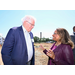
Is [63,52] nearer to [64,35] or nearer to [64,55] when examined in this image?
[64,55]

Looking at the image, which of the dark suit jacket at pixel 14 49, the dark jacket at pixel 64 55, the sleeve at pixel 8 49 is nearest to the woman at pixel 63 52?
the dark jacket at pixel 64 55

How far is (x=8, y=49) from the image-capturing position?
4.11ft

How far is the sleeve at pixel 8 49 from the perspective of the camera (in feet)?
4.00

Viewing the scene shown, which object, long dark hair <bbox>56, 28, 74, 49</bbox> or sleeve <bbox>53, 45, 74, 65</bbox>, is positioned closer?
sleeve <bbox>53, 45, 74, 65</bbox>

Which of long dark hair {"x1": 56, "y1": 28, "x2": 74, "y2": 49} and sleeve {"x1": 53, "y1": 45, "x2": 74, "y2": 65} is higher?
long dark hair {"x1": 56, "y1": 28, "x2": 74, "y2": 49}

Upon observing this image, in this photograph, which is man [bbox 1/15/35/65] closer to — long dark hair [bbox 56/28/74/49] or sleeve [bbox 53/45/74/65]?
sleeve [bbox 53/45/74/65]

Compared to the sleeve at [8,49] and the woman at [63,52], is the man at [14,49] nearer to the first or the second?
the sleeve at [8,49]

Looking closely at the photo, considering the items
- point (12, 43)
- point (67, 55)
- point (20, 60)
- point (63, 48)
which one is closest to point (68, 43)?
point (63, 48)

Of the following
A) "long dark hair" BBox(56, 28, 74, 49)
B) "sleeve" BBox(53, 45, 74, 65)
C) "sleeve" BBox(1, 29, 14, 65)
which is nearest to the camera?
"sleeve" BBox(1, 29, 14, 65)

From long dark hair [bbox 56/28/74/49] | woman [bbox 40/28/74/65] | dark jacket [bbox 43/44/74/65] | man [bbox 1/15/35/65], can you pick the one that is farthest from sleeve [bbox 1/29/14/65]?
long dark hair [bbox 56/28/74/49]

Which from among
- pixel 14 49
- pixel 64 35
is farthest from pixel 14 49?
pixel 64 35

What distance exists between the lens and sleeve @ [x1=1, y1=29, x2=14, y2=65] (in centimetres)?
122

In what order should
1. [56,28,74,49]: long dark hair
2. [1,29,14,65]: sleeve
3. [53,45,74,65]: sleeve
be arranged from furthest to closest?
[56,28,74,49]: long dark hair
[53,45,74,65]: sleeve
[1,29,14,65]: sleeve

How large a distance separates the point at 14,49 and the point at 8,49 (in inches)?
5.3
